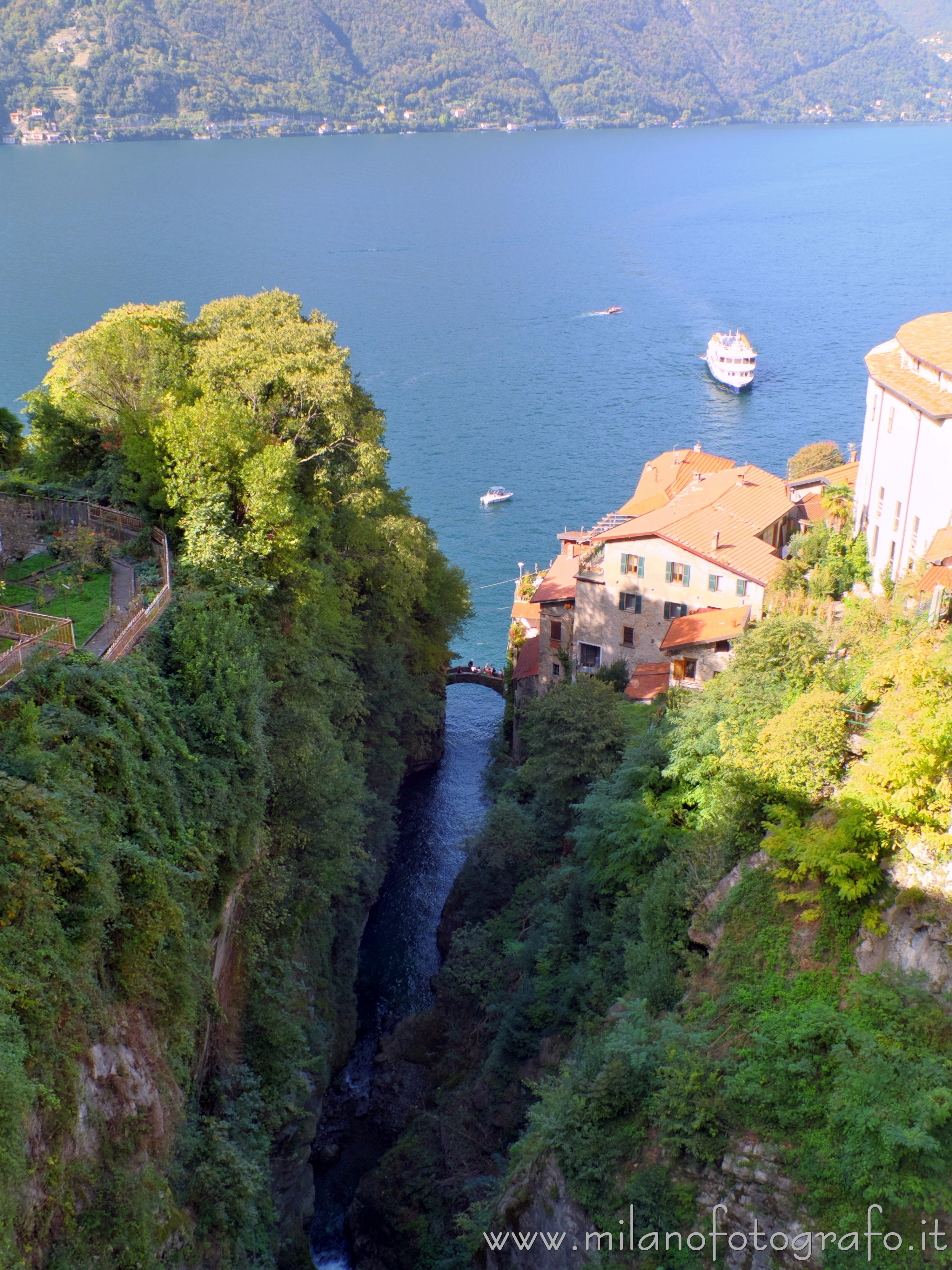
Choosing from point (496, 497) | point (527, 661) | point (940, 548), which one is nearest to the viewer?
point (940, 548)

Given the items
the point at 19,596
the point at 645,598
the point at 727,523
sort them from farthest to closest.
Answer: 1. the point at 727,523
2. the point at 645,598
3. the point at 19,596

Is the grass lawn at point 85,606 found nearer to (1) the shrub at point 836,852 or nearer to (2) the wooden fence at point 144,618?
(2) the wooden fence at point 144,618

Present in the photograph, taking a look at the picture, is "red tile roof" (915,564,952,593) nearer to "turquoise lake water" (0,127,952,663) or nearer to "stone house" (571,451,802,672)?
"stone house" (571,451,802,672)

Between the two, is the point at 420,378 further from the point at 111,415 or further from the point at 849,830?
the point at 849,830

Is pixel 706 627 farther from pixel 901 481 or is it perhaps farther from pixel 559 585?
pixel 901 481

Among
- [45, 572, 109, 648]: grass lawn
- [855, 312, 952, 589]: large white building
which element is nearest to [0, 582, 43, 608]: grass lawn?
[45, 572, 109, 648]: grass lawn

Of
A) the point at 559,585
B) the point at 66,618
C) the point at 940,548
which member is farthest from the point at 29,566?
the point at 559,585
